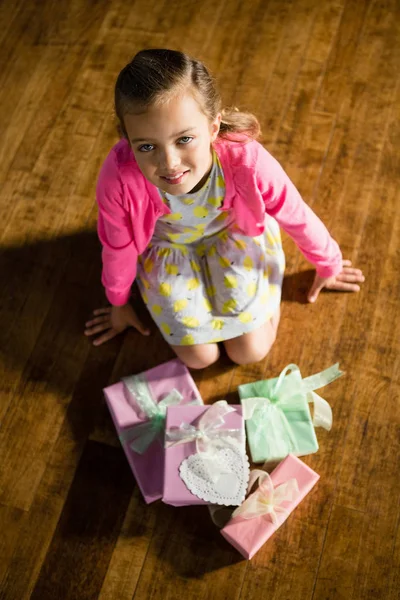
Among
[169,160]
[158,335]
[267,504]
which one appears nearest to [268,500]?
[267,504]

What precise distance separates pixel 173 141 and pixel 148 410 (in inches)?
22.9

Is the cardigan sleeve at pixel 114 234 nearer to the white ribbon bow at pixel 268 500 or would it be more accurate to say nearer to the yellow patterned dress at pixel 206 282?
the yellow patterned dress at pixel 206 282

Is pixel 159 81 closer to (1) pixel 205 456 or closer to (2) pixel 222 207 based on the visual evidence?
(2) pixel 222 207

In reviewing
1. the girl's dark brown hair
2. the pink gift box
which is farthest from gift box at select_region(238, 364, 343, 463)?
the girl's dark brown hair

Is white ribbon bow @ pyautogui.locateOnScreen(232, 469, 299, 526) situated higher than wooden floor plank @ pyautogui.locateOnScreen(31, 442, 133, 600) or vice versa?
white ribbon bow @ pyautogui.locateOnScreen(232, 469, 299, 526)

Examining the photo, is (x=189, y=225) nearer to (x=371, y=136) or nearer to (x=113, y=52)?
(x=371, y=136)

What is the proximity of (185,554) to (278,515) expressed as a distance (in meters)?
0.20

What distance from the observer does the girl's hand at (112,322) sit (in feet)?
4.51

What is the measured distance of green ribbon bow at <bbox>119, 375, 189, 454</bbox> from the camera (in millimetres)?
1273

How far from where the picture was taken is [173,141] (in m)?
0.96

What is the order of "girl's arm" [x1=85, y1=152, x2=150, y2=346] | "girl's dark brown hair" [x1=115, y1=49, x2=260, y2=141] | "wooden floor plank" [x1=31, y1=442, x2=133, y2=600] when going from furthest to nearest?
1. "wooden floor plank" [x1=31, y1=442, x2=133, y2=600]
2. "girl's arm" [x1=85, y1=152, x2=150, y2=346]
3. "girl's dark brown hair" [x1=115, y1=49, x2=260, y2=141]

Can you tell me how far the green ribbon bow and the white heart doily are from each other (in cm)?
10

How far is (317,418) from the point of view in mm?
1292

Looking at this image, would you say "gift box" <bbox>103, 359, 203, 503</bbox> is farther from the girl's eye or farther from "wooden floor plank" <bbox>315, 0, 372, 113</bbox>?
"wooden floor plank" <bbox>315, 0, 372, 113</bbox>
